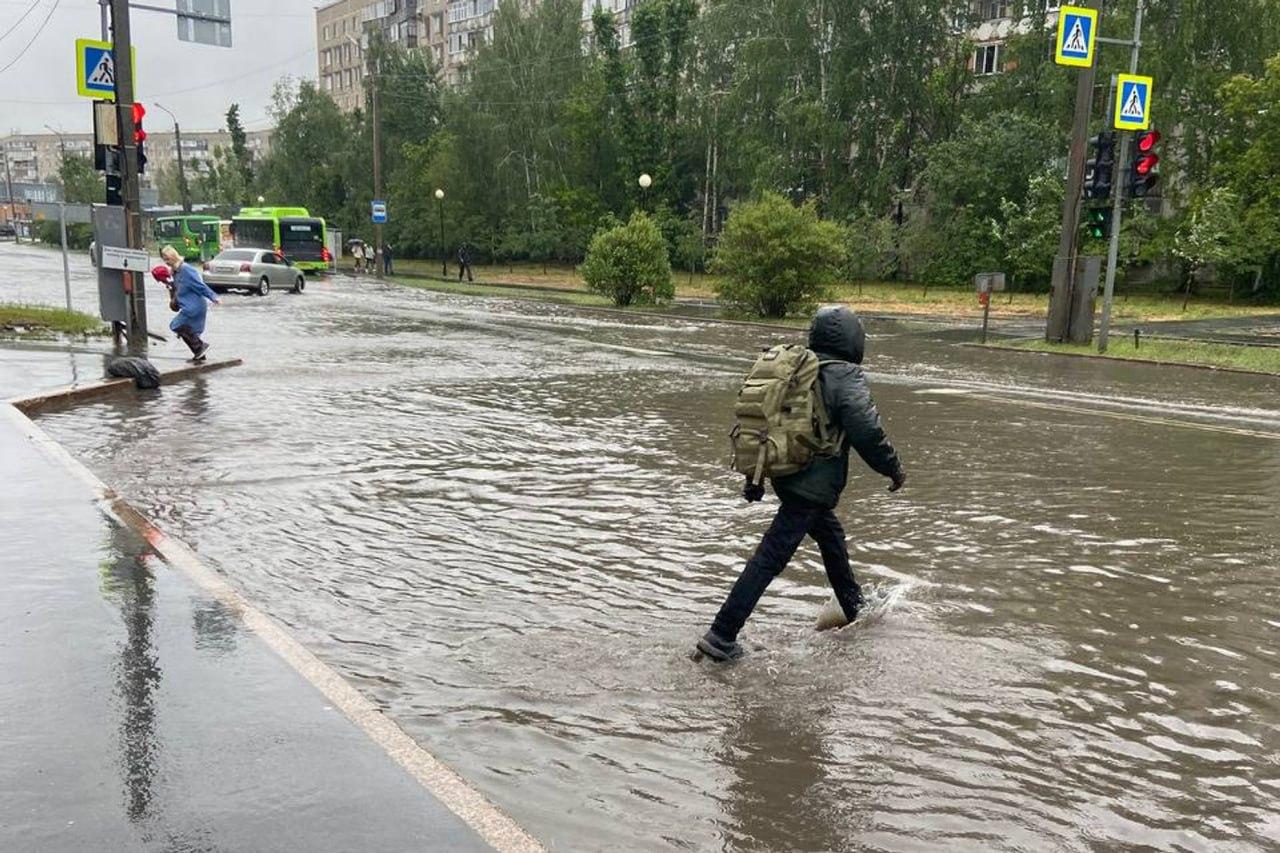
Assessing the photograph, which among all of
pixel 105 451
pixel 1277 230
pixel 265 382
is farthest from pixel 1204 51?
pixel 105 451

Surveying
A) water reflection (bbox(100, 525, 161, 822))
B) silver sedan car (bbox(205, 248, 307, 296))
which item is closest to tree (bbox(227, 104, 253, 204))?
silver sedan car (bbox(205, 248, 307, 296))

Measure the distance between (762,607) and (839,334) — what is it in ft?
5.81

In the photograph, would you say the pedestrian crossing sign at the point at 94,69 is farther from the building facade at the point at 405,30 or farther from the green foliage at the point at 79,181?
the green foliage at the point at 79,181

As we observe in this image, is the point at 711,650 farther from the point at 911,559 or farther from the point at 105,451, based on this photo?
the point at 105,451

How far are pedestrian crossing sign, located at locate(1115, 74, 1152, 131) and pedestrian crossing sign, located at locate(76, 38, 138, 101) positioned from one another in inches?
710

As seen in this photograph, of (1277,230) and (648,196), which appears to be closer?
(1277,230)

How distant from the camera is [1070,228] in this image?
21922mm

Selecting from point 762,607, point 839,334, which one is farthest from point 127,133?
point 839,334

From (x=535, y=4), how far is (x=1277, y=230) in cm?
4664

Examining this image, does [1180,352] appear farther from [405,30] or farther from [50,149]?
[50,149]

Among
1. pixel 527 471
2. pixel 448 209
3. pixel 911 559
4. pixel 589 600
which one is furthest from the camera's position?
pixel 448 209

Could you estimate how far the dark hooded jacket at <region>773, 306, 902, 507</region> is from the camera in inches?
189

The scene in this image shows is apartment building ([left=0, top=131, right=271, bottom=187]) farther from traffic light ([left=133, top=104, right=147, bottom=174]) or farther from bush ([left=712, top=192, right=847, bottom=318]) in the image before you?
traffic light ([left=133, top=104, right=147, bottom=174])

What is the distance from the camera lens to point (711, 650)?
16.1 ft
